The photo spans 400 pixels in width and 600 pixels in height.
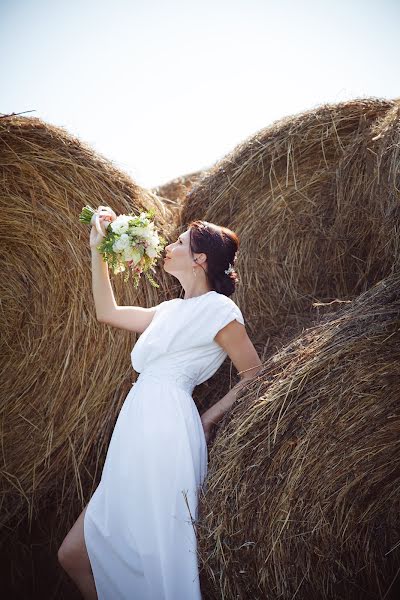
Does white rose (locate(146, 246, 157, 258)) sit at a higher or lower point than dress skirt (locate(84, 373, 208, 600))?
higher

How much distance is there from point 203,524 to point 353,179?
5.72ft

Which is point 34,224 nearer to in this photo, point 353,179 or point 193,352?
point 193,352

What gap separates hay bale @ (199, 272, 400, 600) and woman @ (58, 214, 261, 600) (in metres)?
0.12

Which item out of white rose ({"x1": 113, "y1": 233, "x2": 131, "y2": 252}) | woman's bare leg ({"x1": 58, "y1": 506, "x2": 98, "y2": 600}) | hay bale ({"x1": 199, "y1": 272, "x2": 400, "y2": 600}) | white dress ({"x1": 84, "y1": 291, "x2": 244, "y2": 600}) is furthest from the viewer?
white rose ({"x1": 113, "y1": 233, "x2": 131, "y2": 252})

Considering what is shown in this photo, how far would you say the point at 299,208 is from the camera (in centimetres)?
289

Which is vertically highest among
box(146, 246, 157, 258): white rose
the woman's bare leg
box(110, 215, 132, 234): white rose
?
box(110, 215, 132, 234): white rose

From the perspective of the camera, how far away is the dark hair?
2498 mm

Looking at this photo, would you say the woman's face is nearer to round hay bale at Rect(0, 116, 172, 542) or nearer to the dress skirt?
round hay bale at Rect(0, 116, 172, 542)

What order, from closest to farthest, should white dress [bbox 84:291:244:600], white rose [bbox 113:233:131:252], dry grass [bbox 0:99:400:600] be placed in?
white dress [bbox 84:291:244:600] < white rose [bbox 113:233:131:252] < dry grass [bbox 0:99:400:600]

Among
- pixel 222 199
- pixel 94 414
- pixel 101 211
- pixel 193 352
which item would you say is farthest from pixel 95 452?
pixel 222 199

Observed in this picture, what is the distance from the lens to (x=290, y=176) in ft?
9.44

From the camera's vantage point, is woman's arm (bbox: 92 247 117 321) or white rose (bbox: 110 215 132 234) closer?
white rose (bbox: 110 215 132 234)

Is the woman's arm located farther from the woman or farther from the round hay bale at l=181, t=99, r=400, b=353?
the round hay bale at l=181, t=99, r=400, b=353

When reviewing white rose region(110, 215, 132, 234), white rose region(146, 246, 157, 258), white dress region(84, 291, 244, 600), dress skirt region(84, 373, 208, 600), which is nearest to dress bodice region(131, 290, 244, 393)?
white dress region(84, 291, 244, 600)
